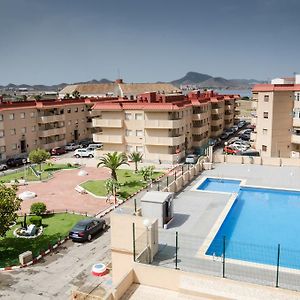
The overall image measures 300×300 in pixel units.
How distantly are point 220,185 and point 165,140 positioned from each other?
16.4 meters

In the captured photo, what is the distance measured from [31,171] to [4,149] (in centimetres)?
1037

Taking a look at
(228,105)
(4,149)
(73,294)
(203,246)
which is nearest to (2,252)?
(73,294)

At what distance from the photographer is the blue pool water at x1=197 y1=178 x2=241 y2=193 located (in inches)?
1417

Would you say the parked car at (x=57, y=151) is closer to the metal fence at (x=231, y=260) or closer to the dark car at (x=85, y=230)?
the dark car at (x=85, y=230)

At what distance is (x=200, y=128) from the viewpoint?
6209cm

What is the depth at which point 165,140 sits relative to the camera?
52.4 m

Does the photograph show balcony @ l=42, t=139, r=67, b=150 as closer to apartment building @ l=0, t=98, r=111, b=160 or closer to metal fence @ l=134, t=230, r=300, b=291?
apartment building @ l=0, t=98, r=111, b=160

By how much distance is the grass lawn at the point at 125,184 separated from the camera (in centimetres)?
3891

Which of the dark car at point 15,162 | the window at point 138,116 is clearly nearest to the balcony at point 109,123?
the window at point 138,116

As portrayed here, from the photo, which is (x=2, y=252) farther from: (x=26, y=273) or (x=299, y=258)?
(x=299, y=258)

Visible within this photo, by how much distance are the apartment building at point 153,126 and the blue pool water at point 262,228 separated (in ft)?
61.7

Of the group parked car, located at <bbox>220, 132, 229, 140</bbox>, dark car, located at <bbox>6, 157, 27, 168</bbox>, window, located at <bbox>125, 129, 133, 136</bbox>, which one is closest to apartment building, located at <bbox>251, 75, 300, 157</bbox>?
window, located at <bbox>125, 129, 133, 136</bbox>

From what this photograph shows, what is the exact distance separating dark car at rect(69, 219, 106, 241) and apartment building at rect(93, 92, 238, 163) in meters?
25.7

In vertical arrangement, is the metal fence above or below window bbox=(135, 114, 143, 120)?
below
